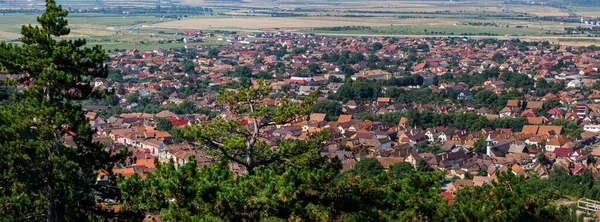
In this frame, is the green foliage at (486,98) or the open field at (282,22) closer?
the green foliage at (486,98)

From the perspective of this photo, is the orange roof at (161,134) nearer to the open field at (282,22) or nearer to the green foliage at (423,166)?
the green foliage at (423,166)

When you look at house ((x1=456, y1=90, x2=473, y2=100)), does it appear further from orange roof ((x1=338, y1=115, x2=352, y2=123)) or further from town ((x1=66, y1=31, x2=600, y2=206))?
orange roof ((x1=338, y1=115, x2=352, y2=123))

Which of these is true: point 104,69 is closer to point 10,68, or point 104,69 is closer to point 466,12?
point 10,68

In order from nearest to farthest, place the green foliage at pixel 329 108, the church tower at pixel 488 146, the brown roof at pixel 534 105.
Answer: the church tower at pixel 488 146, the green foliage at pixel 329 108, the brown roof at pixel 534 105

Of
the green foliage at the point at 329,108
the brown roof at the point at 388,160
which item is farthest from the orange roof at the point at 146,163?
the green foliage at the point at 329,108

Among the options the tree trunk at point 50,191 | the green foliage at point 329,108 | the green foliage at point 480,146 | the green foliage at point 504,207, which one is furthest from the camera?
the green foliage at point 329,108

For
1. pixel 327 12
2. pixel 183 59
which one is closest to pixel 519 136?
pixel 183 59
